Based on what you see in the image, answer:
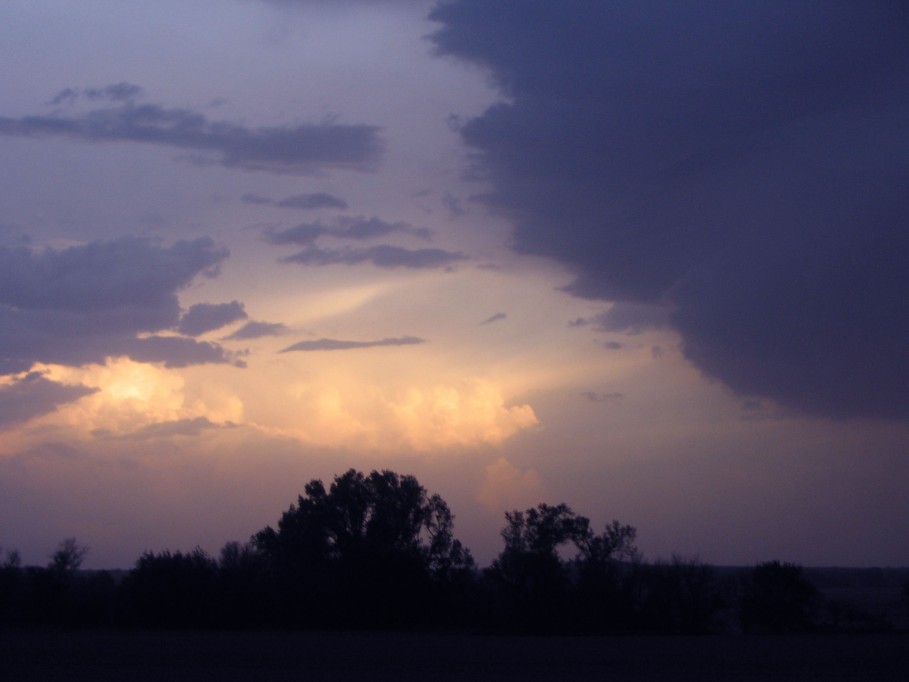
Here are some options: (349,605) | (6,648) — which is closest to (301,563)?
(349,605)

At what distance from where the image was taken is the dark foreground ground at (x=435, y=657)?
104 ft

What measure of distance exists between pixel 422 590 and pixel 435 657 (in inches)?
807

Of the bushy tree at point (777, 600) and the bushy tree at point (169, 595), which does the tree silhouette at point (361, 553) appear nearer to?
the bushy tree at point (169, 595)

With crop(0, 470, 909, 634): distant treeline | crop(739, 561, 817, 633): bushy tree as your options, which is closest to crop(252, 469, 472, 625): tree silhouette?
crop(0, 470, 909, 634): distant treeline

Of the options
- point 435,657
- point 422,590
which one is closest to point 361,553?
point 422,590

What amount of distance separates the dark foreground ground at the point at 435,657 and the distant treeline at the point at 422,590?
227 inches

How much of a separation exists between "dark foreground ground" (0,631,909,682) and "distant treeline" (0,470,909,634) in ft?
18.9

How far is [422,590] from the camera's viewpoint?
2298 inches

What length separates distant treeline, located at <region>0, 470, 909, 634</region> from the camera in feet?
180

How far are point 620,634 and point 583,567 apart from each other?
498cm

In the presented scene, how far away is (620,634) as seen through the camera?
177ft

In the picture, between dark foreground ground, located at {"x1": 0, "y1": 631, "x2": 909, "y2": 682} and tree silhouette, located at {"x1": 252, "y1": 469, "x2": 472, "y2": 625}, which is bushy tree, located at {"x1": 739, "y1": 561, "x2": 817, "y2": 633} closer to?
dark foreground ground, located at {"x1": 0, "y1": 631, "x2": 909, "y2": 682}

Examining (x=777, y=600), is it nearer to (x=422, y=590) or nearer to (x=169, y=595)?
(x=422, y=590)

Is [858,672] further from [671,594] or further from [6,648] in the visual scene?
[6,648]
